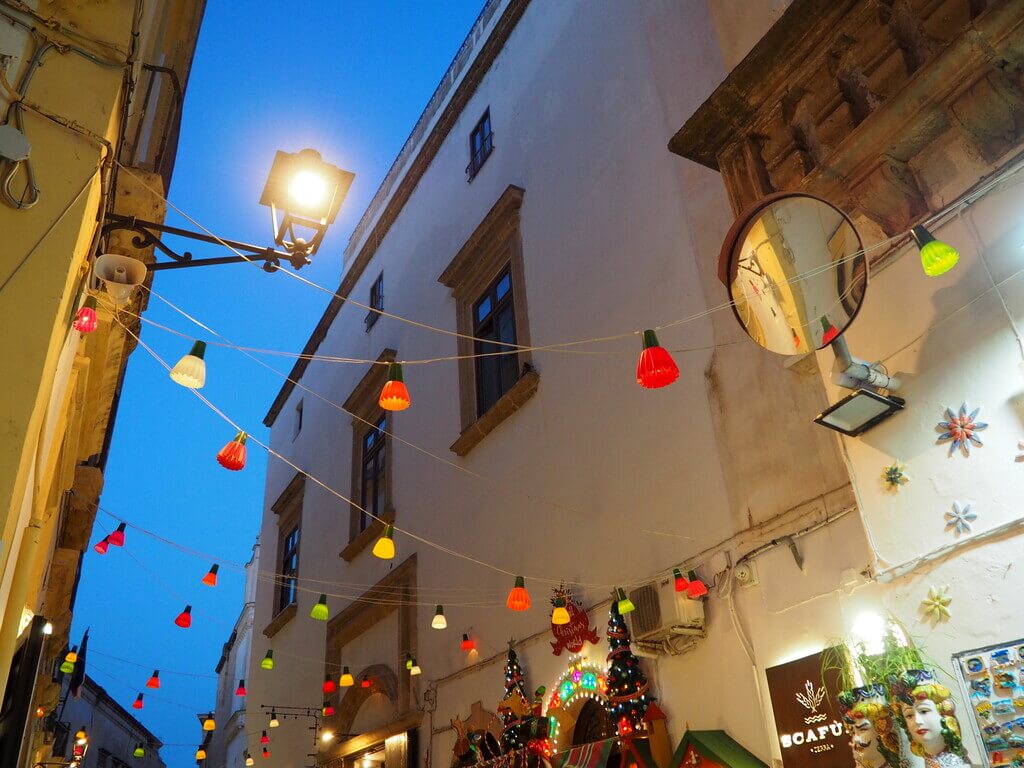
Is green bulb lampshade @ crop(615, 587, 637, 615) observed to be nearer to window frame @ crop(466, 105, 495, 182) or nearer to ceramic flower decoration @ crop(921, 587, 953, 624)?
ceramic flower decoration @ crop(921, 587, 953, 624)

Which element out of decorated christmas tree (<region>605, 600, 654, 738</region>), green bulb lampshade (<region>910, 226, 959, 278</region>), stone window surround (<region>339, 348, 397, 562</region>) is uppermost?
stone window surround (<region>339, 348, 397, 562</region>)

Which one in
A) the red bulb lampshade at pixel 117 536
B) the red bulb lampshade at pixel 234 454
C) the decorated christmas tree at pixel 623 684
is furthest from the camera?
the red bulb lampshade at pixel 117 536

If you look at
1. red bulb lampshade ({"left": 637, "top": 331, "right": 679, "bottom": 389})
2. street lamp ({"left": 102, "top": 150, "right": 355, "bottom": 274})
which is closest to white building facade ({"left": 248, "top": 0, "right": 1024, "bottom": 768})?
red bulb lampshade ({"left": 637, "top": 331, "right": 679, "bottom": 389})

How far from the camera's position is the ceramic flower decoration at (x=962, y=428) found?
3.78 meters

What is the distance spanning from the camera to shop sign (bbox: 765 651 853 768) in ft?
14.6

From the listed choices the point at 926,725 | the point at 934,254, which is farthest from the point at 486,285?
the point at 926,725

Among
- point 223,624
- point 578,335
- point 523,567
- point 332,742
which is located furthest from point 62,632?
point 223,624

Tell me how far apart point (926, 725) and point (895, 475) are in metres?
1.24

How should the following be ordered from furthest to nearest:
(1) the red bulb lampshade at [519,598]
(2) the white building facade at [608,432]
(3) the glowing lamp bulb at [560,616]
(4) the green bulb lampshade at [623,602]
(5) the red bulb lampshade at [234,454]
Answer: (1) the red bulb lampshade at [519,598] → (3) the glowing lamp bulb at [560,616] → (4) the green bulb lampshade at [623,602] → (5) the red bulb lampshade at [234,454] → (2) the white building facade at [608,432]

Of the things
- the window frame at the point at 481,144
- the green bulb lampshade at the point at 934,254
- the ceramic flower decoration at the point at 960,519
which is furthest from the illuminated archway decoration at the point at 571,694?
the window frame at the point at 481,144

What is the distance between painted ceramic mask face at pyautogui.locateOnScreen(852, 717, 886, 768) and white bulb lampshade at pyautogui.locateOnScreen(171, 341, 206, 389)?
3816 millimetres

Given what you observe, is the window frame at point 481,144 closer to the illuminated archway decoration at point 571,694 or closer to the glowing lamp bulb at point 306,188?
the glowing lamp bulb at point 306,188

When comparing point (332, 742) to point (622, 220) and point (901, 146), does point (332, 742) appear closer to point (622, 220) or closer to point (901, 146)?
point (622, 220)

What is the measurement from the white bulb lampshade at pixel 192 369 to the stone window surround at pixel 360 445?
742 cm
